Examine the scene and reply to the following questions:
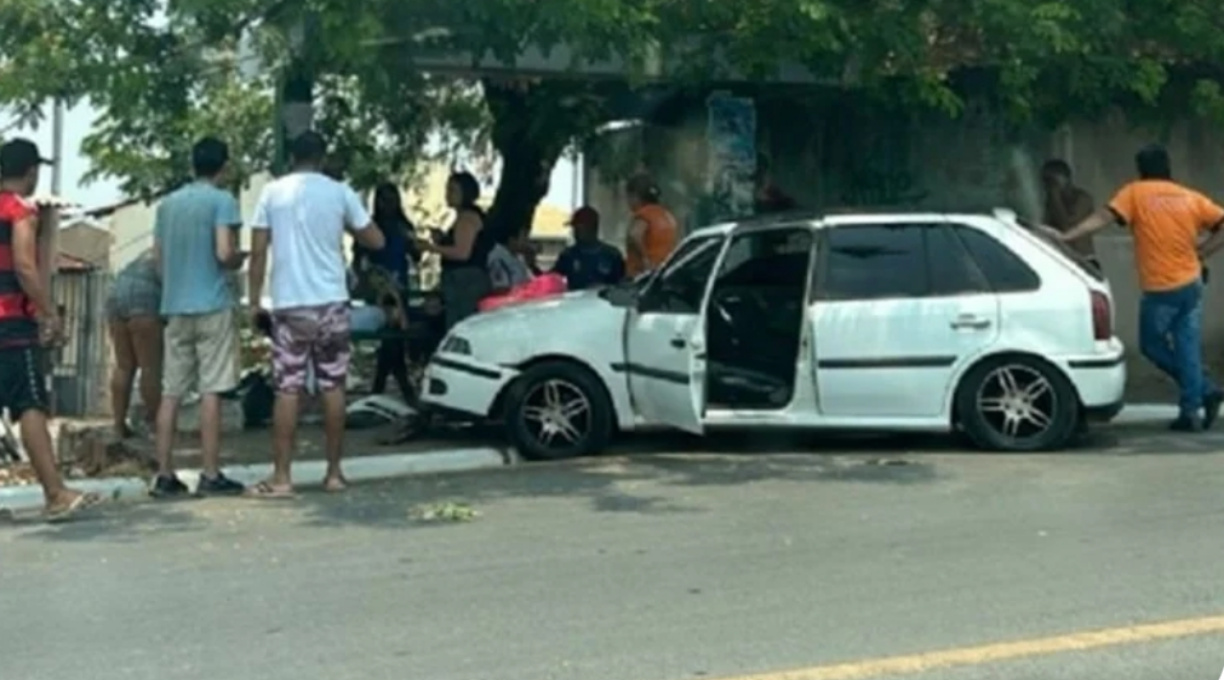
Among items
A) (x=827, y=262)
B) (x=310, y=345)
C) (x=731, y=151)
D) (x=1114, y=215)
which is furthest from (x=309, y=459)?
(x=731, y=151)

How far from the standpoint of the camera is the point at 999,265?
12.1 meters

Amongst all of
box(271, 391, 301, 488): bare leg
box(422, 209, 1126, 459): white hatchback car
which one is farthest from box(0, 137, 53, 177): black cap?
box(422, 209, 1126, 459): white hatchback car

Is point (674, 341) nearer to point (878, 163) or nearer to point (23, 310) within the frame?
point (23, 310)

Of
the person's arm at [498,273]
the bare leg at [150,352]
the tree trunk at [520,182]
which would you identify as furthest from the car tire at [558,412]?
the tree trunk at [520,182]

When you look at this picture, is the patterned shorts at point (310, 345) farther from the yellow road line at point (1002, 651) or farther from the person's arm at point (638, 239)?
the person's arm at point (638, 239)

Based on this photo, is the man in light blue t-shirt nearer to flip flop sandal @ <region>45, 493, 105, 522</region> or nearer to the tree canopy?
flip flop sandal @ <region>45, 493, 105, 522</region>

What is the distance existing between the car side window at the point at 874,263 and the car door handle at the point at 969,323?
0.27 m

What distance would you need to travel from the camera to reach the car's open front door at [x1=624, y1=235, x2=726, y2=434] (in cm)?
1184

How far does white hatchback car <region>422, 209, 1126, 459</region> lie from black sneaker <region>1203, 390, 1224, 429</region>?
1.20 meters

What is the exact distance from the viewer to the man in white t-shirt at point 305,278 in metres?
10.7

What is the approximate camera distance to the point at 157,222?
11.0m

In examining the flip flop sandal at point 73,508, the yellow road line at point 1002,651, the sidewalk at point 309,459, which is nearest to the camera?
the yellow road line at point 1002,651

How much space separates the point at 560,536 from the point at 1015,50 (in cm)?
501

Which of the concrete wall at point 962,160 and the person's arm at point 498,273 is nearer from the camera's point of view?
the person's arm at point 498,273
